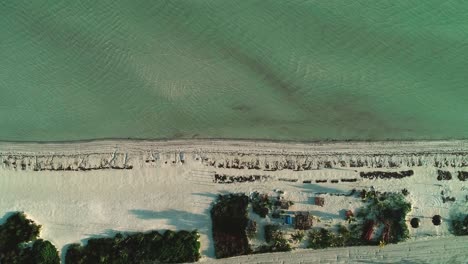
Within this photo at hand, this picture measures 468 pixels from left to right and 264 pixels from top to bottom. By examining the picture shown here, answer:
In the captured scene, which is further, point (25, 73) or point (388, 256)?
point (25, 73)

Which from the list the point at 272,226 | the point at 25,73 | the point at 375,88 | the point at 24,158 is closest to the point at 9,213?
the point at 24,158

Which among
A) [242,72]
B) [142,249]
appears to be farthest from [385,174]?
[142,249]

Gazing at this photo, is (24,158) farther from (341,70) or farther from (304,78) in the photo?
(341,70)

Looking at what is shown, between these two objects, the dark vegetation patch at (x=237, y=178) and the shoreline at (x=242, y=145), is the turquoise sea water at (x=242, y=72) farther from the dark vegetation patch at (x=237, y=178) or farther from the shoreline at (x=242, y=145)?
the dark vegetation patch at (x=237, y=178)

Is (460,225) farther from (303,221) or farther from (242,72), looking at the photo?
(242,72)

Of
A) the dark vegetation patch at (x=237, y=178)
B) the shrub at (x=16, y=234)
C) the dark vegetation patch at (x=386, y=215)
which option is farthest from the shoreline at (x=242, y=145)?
the shrub at (x=16, y=234)
